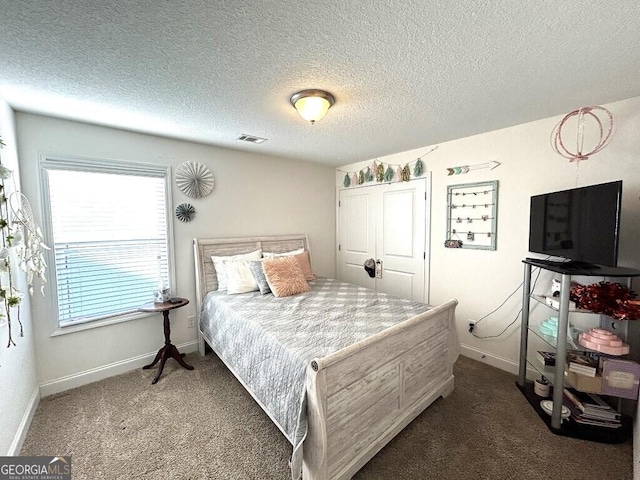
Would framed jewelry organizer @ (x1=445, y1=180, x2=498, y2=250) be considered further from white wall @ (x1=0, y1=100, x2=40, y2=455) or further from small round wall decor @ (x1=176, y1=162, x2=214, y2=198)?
white wall @ (x1=0, y1=100, x2=40, y2=455)

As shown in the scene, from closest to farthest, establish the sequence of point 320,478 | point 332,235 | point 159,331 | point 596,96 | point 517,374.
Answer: point 320,478 → point 596,96 → point 517,374 → point 159,331 → point 332,235

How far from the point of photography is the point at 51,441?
1.84m

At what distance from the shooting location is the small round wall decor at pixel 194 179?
297 cm

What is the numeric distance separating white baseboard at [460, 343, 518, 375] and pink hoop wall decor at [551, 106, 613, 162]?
6.43ft

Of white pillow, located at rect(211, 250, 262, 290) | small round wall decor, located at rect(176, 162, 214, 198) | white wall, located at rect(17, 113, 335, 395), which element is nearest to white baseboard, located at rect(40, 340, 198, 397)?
white wall, located at rect(17, 113, 335, 395)

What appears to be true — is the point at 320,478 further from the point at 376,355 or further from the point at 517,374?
the point at 517,374

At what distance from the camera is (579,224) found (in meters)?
1.93

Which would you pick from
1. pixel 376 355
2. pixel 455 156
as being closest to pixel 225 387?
pixel 376 355

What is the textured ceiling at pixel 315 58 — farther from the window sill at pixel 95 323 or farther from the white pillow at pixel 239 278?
the window sill at pixel 95 323

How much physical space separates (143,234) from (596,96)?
4.03 metres

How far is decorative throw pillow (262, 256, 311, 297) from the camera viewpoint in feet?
9.25

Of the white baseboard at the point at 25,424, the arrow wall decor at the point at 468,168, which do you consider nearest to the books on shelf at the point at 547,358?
the arrow wall decor at the point at 468,168

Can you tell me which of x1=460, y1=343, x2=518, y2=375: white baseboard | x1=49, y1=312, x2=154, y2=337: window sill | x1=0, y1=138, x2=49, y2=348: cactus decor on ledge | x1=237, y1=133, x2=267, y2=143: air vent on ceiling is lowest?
x1=460, y1=343, x2=518, y2=375: white baseboard

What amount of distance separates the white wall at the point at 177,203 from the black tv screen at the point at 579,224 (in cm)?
272
